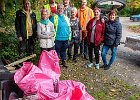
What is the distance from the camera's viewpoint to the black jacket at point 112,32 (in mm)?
8375

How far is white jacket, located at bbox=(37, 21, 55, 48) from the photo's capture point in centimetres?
785

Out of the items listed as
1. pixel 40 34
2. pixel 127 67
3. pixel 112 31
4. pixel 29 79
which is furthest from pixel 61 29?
pixel 29 79

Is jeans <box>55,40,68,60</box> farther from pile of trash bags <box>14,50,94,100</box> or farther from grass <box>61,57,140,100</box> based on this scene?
pile of trash bags <box>14,50,94,100</box>

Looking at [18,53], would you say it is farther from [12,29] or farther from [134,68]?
[134,68]

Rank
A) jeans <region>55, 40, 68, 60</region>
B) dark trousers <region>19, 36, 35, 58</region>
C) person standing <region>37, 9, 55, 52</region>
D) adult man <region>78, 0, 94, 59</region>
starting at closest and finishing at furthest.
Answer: person standing <region>37, 9, 55, 52</region>, jeans <region>55, 40, 68, 60</region>, dark trousers <region>19, 36, 35, 58</region>, adult man <region>78, 0, 94, 59</region>

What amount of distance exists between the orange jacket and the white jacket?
4.18ft

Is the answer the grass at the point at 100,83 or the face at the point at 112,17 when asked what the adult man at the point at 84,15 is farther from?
the grass at the point at 100,83

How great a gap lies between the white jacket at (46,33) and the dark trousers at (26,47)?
0.68 m

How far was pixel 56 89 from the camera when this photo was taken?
5.55 metres

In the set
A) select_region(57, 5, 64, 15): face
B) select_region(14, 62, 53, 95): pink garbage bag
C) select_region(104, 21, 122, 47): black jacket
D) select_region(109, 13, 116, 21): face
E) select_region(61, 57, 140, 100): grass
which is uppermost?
select_region(57, 5, 64, 15): face

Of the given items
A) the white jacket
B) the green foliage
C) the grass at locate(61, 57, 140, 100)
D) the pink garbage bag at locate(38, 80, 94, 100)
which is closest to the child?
the grass at locate(61, 57, 140, 100)

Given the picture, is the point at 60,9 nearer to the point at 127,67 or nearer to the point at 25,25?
the point at 25,25

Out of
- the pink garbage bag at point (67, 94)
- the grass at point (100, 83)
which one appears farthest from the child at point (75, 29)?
the pink garbage bag at point (67, 94)

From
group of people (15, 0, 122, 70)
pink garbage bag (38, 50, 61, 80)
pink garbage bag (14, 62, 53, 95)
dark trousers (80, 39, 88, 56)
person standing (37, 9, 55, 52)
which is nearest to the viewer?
pink garbage bag (14, 62, 53, 95)
